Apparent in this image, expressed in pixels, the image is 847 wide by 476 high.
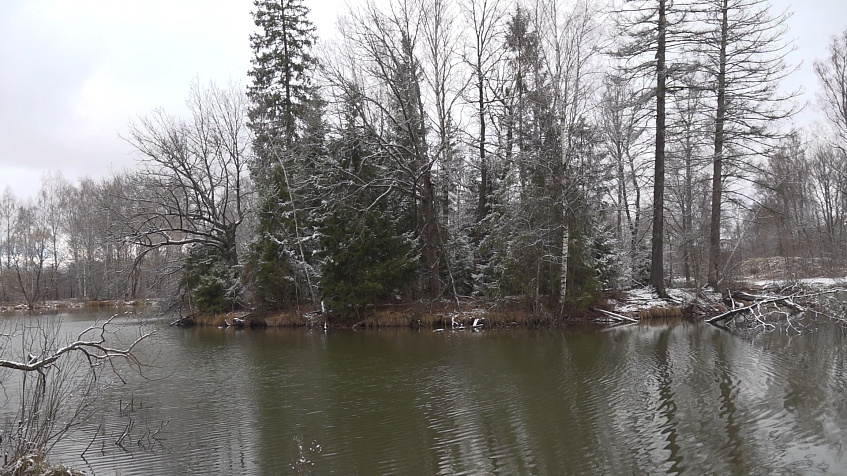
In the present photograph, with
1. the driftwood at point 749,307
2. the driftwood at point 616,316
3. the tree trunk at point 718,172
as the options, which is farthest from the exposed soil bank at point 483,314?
the driftwood at point 749,307

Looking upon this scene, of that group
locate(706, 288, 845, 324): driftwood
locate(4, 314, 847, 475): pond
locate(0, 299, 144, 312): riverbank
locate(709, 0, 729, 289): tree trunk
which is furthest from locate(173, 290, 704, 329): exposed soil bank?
locate(0, 299, 144, 312): riverbank

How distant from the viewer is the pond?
6.48 metres

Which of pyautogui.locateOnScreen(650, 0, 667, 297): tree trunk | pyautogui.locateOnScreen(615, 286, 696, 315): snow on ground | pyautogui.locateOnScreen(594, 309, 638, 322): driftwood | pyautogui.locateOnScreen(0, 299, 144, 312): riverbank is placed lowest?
pyautogui.locateOnScreen(594, 309, 638, 322): driftwood

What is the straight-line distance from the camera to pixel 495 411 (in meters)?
8.62

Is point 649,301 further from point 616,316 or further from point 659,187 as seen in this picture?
point 659,187

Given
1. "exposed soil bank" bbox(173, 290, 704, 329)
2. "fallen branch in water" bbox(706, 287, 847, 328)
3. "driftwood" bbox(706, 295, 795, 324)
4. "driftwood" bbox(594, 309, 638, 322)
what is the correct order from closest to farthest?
Result: "fallen branch in water" bbox(706, 287, 847, 328) < "driftwood" bbox(706, 295, 795, 324) < "driftwood" bbox(594, 309, 638, 322) < "exposed soil bank" bbox(173, 290, 704, 329)

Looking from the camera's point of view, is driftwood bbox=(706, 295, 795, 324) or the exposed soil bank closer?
driftwood bbox=(706, 295, 795, 324)

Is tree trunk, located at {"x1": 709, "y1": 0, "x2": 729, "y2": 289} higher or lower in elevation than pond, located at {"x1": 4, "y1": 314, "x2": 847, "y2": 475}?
higher

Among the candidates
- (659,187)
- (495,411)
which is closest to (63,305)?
(659,187)

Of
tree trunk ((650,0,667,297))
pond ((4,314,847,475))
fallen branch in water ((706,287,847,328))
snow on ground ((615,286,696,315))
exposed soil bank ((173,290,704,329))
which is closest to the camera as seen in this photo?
pond ((4,314,847,475))

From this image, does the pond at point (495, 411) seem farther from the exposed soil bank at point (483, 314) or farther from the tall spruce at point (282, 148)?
the tall spruce at point (282, 148)

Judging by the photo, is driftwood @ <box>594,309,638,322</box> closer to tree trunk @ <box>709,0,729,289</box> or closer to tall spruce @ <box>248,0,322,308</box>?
tree trunk @ <box>709,0,729,289</box>

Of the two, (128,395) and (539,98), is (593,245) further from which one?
(128,395)

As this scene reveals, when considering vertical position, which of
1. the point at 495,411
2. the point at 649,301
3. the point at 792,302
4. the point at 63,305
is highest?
the point at 63,305
